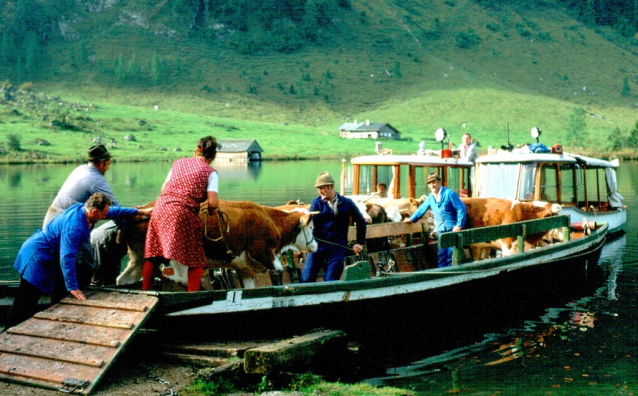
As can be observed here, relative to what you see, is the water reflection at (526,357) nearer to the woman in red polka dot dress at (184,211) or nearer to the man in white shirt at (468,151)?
the woman in red polka dot dress at (184,211)

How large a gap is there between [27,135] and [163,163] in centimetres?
2229

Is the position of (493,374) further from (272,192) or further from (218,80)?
(218,80)

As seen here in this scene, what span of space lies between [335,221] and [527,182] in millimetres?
9839

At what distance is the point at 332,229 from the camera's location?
33.2 feet

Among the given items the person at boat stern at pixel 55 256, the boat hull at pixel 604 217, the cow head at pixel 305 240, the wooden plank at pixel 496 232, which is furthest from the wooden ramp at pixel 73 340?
the boat hull at pixel 604 217

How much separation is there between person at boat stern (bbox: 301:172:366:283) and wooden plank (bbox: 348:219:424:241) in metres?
1.89

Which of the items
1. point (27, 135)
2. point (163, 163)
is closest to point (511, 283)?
point (163, 163)

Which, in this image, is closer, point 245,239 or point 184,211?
point 184,211

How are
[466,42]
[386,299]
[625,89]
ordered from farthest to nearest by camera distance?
[466,42] → [625,89] → [386,299]

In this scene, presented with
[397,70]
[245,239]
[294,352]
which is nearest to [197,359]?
[294,352]

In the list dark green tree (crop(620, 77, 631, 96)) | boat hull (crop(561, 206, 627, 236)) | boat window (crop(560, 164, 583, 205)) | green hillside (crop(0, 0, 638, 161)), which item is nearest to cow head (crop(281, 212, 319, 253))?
boat window (crop(560, 164, 583, 205))

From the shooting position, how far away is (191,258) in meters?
8.37

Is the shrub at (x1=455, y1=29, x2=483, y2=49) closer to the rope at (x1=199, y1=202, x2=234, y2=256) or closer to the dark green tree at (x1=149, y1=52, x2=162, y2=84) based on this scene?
the dark green tree at (x1=149, y1=52, x2=162, y2=84)

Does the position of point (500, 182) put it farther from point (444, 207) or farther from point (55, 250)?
point (55, 250)
